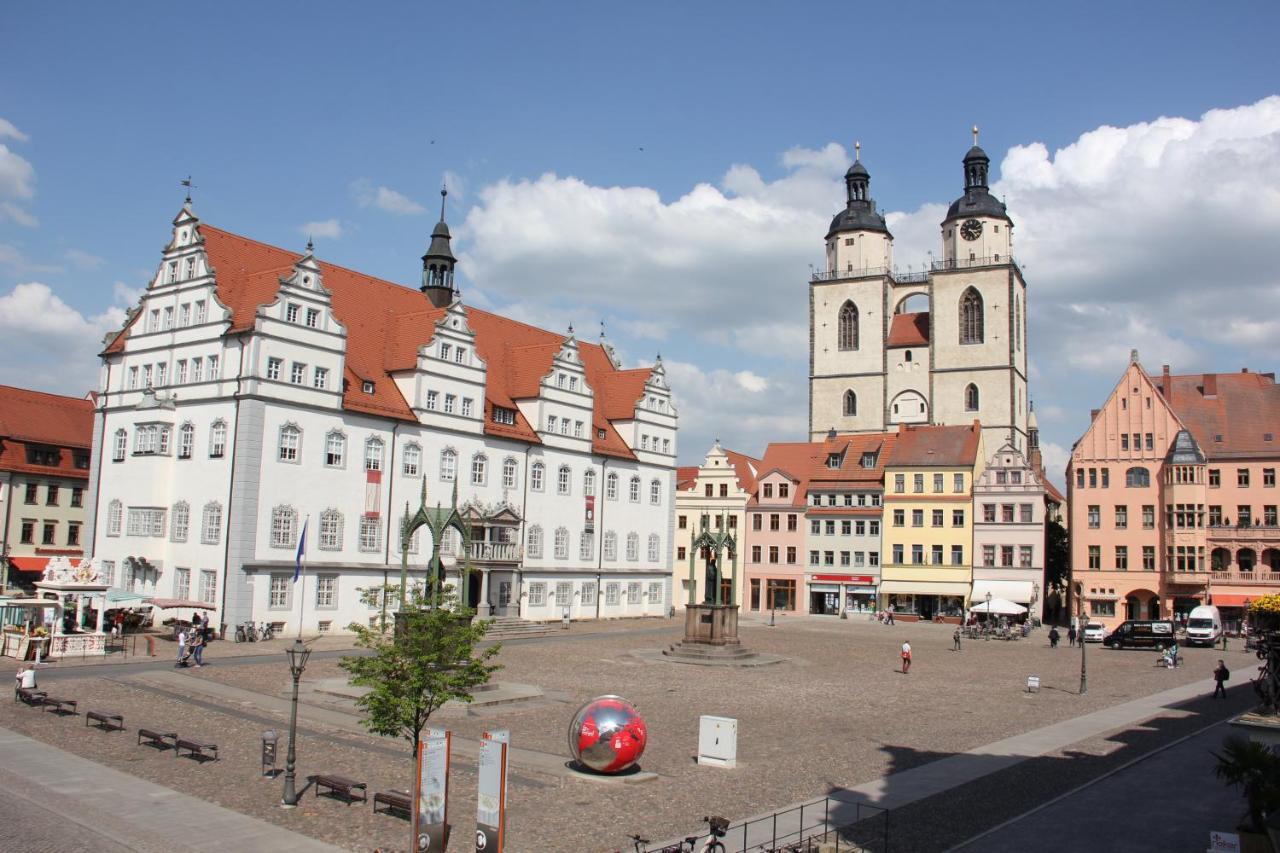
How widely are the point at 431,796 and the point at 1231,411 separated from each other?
68.9 metres

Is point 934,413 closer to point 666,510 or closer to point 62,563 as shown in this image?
point 666,510

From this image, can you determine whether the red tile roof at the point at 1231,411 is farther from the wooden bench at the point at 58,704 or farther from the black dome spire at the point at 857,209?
the wooden bench at the point at 58,704

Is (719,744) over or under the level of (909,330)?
under

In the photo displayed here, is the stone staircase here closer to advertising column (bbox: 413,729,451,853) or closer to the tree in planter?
advertising column (bbox: 413,729,451,853)

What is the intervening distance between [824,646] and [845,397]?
156 ft

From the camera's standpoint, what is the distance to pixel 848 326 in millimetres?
96750

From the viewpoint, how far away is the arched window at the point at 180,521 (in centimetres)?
4506

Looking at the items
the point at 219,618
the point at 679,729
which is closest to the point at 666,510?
the point at 219,618

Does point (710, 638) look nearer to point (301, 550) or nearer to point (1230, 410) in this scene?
point (301, 550)

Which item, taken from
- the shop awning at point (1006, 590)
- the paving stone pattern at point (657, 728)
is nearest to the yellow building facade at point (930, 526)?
the shop awning at point (1006, 590)

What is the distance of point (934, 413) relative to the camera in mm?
90812

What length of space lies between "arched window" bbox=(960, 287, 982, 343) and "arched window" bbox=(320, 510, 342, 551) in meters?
61.6

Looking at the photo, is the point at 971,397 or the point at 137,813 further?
the point at 971,397

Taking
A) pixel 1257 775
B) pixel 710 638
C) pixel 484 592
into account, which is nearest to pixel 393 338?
pixel 484 592
